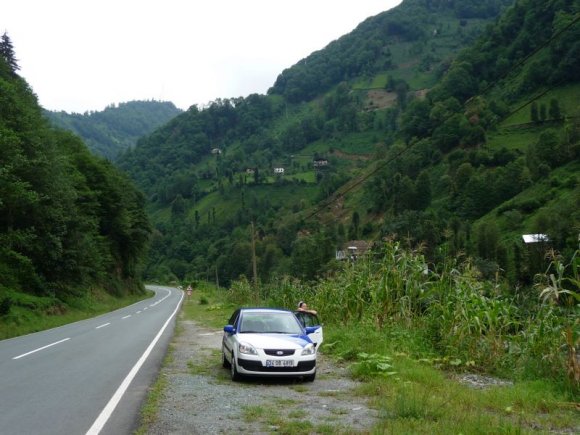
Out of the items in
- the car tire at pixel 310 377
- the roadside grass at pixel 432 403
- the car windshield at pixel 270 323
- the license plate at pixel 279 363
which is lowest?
the car tire at pixel 310 377

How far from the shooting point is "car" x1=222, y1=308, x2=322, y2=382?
10133 mm

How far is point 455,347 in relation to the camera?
11625mm

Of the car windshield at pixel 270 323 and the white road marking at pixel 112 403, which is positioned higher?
the car windshield at pixel 270 323

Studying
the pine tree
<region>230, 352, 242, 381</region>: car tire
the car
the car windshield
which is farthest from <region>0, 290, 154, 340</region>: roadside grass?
the pine tree

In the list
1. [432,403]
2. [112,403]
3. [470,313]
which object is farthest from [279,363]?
[470,313]

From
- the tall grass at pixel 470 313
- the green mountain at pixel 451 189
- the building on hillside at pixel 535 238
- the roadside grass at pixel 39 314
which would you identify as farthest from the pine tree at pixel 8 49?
the building on hillside at pixel 535 238

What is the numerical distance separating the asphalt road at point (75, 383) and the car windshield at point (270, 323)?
2.23 m

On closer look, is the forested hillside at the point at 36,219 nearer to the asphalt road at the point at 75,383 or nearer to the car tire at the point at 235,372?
the asphalt road at the point at 75,383

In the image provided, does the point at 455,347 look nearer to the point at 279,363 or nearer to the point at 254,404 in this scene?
the point at 279,363

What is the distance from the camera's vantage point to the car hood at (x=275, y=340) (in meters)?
10.3

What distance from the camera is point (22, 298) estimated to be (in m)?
28.3

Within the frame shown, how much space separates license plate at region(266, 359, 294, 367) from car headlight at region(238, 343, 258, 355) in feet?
1.01

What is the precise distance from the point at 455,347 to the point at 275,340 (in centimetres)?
403

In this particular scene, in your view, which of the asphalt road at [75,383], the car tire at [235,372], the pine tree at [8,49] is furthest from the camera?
the pine tree at [8,49]
